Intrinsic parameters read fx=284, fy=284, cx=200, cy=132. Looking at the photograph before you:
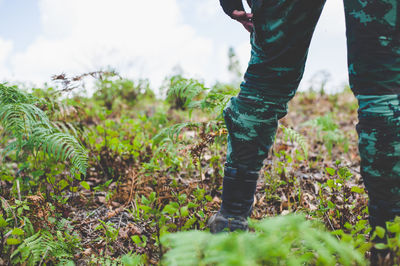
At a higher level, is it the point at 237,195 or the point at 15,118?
the point at 15,118

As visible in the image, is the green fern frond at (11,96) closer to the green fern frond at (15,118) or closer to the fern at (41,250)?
the green fern frond at (15,118)

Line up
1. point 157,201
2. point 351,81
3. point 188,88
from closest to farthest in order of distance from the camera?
point 351,81, point 157,201, point 188,88

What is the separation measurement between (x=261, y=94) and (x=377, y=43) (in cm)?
59

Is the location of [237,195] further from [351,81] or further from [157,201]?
[351,81]

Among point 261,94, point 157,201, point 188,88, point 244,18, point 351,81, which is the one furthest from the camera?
point 188,88

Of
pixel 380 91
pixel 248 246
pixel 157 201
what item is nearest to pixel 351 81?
pixel 380 91

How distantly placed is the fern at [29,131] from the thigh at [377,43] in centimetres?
176

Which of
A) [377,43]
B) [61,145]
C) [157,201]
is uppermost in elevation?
[377,43]

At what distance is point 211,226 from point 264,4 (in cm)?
126

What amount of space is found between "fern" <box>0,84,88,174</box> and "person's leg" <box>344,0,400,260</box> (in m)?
1.71

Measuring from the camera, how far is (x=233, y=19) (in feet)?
6.04

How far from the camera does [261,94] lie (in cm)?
160

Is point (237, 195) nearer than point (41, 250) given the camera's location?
No

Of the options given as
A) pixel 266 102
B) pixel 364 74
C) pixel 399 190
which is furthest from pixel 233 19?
pixel 399 190
